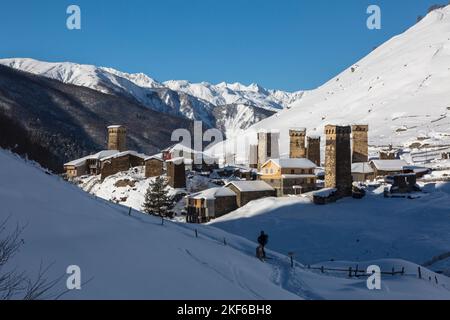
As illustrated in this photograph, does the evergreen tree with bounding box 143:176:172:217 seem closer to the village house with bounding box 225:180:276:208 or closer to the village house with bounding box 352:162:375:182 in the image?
the village house with bounding box 225:180:276:208

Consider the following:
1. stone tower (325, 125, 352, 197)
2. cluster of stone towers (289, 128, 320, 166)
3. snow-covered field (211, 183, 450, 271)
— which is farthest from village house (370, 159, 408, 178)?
stone tower (325, 125, 352, 197)

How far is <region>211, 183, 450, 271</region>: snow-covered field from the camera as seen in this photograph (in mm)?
38156

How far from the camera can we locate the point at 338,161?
58.0m

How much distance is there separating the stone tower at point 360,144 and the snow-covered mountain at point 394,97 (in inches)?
748

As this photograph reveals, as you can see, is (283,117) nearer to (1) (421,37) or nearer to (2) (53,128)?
(1) (421,37)

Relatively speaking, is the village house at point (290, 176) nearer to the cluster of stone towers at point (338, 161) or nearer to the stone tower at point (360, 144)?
the cluster of stone towers at point (338, 161)

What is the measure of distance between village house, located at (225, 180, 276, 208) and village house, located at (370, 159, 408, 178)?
1752cm

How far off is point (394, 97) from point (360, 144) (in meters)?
64.4

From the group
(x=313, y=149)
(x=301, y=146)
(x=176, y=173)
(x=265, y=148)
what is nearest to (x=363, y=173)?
(x=313, y=149)

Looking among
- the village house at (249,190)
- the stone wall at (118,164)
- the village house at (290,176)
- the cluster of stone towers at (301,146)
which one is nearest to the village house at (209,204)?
the village house at (249,190)

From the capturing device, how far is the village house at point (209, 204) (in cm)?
5625

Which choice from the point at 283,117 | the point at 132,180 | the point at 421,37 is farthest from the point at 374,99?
the point at 132,180
